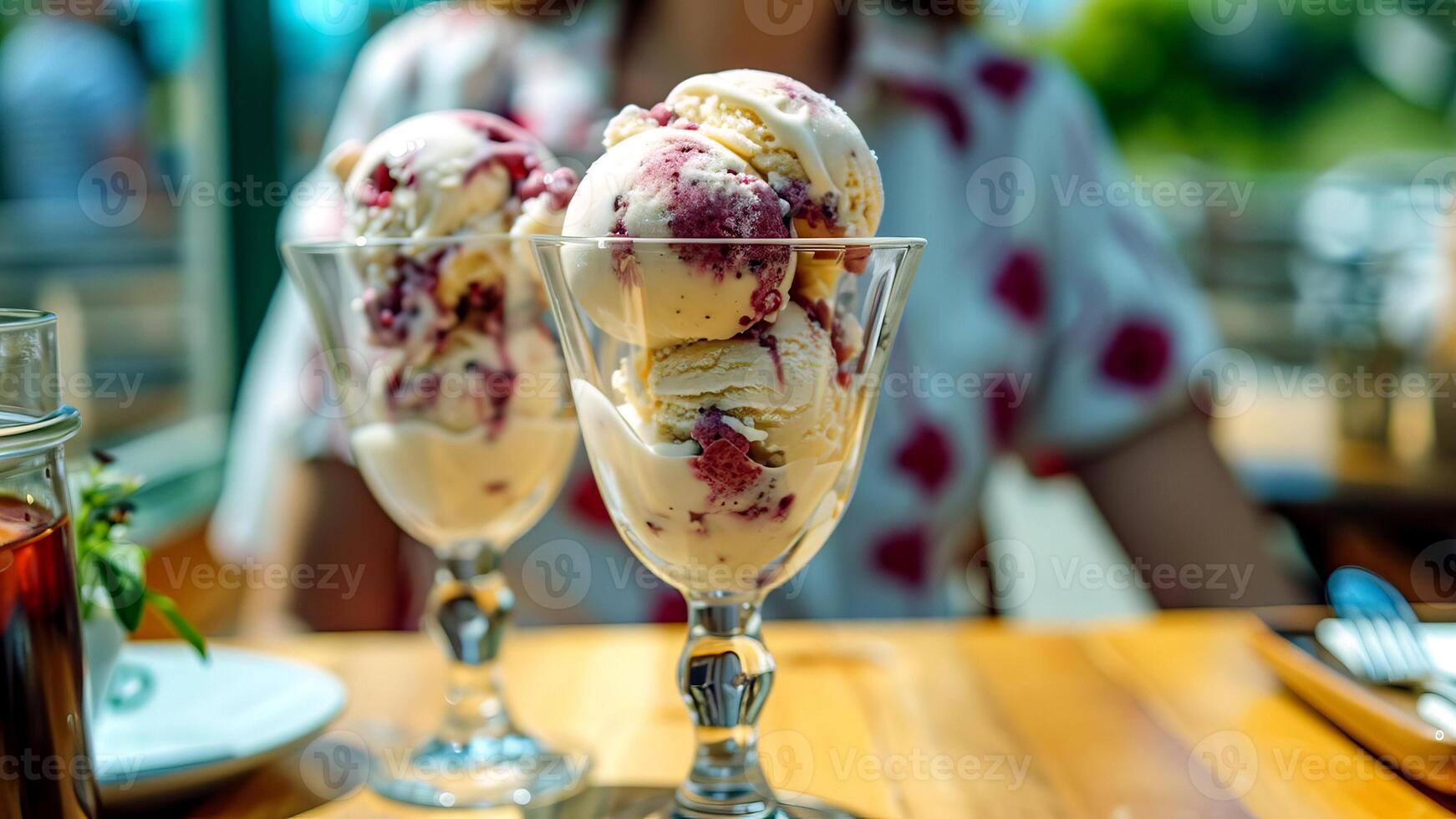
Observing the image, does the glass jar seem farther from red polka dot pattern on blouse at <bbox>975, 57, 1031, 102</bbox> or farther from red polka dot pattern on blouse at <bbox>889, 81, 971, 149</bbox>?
red polka dot pattern on blouse at <bbox>975, 57, 1031, 102</bbox>

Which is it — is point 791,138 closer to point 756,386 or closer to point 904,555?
point 756,386

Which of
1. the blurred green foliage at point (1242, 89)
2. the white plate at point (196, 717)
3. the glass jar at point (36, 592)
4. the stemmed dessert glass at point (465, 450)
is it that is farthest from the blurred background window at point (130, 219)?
the blurred green foliage at point (1242, 89)

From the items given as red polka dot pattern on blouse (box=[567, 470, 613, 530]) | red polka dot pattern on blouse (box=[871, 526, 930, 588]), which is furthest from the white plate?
red polka dot pattern on blouse (box=[871, 526, 930, 588])

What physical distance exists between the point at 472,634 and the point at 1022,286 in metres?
0.80

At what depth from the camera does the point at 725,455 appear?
0.48 m

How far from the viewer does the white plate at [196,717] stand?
57 cm

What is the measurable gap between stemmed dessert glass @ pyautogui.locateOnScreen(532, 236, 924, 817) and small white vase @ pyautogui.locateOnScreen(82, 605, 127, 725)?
27cm

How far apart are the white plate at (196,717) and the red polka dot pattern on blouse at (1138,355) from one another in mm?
825

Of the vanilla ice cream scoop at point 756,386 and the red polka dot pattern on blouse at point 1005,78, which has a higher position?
the red polka dot pattern on blouse at point 1005,78

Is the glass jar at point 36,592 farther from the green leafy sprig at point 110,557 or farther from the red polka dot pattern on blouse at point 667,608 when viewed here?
the red polka dot pattern on blouse at point 667,608

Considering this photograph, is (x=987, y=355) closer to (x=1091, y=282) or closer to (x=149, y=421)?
(x=1091, y=282)

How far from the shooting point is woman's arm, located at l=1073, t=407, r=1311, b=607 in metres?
1.18

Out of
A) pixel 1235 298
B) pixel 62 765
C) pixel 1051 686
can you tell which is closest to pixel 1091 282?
pixel 1051 686

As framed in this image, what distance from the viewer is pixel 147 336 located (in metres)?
1.87
